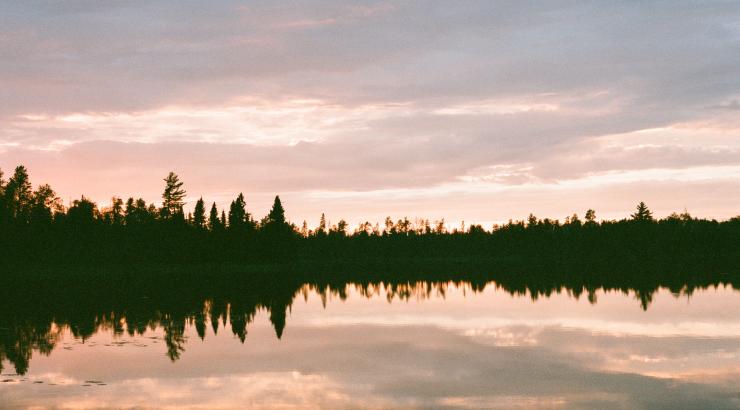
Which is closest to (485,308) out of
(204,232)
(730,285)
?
(730,285)

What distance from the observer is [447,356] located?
2947 centimetres

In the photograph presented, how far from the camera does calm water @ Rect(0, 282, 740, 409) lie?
21.5m

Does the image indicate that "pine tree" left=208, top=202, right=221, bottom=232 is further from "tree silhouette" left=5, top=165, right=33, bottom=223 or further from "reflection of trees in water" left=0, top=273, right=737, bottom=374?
"reflection of trees in water" left=0, top=273, right=737, bottom=374

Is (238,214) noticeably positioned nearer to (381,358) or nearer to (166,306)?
(166,306)

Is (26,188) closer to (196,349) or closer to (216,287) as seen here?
(216,287)

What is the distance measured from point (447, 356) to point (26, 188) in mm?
124850

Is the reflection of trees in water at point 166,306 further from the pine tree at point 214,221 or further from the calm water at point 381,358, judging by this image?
the pine tree at point 214,221

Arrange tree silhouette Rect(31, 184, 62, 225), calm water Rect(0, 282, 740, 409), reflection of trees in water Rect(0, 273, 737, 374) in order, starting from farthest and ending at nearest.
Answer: tree silhouette Rect(31, 184, 62, 225), reflection of trees in water Rect(0, 273, 737, 374), calm water Rect(0, 282, 740, 409)

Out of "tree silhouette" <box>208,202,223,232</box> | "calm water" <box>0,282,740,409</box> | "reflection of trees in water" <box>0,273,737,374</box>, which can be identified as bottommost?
"calm water" <box>0,282,740,409</box>

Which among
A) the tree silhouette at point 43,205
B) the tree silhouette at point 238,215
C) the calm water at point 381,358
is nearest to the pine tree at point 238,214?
the tree silhouette at point 238,215

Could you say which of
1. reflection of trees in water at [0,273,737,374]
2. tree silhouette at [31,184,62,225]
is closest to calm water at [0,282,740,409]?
reflection of trees in water at [0,273,737,374]

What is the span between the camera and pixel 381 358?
29.2 metres

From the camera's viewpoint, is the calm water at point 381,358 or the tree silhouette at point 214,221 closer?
the calm water at point 381,358

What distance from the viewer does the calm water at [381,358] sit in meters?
21.5
